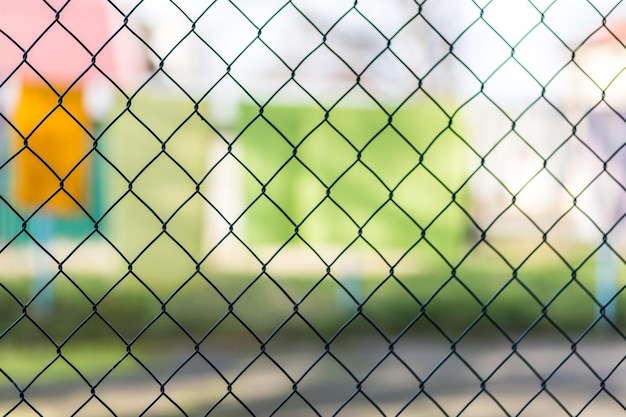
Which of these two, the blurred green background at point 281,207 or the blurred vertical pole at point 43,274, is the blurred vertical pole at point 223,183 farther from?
the blurred vertical pole at point 43,274

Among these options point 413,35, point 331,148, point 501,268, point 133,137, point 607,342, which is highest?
point 413,35

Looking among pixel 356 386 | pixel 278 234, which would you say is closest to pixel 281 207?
pixel 278 234

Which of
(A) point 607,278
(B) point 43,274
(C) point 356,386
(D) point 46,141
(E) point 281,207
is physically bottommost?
(C) point 356,386

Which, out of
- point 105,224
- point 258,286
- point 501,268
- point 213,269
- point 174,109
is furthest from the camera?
point 501,268

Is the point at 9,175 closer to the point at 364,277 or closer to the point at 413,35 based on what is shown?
the point at 364,277

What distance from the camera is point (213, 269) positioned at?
8406 mm

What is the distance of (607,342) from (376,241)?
1.94 metres

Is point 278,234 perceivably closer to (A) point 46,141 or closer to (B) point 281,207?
(B) point 281,207

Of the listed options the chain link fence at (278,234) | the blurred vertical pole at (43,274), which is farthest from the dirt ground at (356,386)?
the blurred vertical pole at (43,274)

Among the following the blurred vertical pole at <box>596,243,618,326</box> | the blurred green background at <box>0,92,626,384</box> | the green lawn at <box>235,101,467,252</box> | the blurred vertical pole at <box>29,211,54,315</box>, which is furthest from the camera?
the blurred vertical pole at <box>596,243,618,326</box>

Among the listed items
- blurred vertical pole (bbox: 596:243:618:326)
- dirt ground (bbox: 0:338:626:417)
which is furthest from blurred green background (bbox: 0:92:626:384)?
dirt ground (bbox: 0:338:626:417)

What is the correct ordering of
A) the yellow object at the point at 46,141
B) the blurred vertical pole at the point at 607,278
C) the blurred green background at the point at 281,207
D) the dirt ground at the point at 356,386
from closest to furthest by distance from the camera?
1. the dirt ground at the point at 356,386
2. the yellow object at the point at 46,141
3. the blurred green background at the point at 281,207
4. the blurred vertical pole at the point at 607,278

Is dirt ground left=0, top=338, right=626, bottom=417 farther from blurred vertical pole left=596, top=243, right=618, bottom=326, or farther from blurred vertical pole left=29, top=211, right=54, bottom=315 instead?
blurred vertical pole left=29, top=211, right=54, bottom=315

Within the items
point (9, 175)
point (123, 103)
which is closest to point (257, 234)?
point (123, 103)
